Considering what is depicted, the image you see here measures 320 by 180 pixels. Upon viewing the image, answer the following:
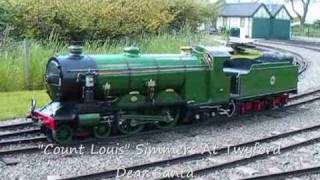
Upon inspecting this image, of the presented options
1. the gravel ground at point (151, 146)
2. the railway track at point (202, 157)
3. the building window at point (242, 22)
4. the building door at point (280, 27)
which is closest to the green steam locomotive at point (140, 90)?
the gravel ground at point (151, 146)

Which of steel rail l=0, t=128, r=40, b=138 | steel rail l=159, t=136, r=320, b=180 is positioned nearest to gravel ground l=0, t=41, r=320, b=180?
steel rail l=159, t=136, r=320, b=180

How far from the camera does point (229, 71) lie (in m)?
13.7

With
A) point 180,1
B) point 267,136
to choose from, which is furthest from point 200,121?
point 180,1

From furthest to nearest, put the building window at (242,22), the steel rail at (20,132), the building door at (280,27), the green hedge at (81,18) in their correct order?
the building window at (242,22) < the building door at (280,27) < the green hedge at (81,18) < the steel rail at (20,132)

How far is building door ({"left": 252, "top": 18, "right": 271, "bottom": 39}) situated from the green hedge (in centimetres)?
3221

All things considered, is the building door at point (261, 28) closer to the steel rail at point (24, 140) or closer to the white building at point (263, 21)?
the white building at point (263, 21)

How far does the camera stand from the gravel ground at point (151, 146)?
855 centimetres

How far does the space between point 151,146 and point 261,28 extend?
163 feet

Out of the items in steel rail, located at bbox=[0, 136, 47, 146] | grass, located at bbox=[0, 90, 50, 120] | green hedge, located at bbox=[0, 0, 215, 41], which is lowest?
steel rail, located at bbox=[0, 136, 47, 146]

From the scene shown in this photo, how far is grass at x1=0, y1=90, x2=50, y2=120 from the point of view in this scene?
1273 centimetres

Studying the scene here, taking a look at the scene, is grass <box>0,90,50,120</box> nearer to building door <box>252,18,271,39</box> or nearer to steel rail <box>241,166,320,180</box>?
steel rail <box>241,166,320,180</box>

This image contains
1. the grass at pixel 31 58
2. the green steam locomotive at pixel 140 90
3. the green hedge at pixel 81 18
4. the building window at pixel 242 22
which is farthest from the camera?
the building window at pixel 242 22

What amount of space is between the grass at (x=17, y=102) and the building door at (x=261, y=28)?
44311mm

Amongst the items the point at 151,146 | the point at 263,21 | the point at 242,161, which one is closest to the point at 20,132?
the point at 151,146
